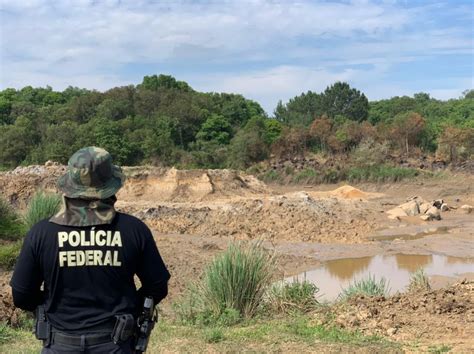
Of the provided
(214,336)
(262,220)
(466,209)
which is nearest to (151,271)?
(214,336)

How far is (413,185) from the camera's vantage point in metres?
34.8

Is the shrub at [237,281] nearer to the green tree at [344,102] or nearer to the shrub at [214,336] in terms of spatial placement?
the shrub at [214,336]

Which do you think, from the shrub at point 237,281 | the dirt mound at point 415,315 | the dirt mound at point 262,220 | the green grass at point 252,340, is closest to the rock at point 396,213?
the dirt mound at point 262,220

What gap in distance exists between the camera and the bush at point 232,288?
314 inches

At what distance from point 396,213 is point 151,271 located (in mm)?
23332

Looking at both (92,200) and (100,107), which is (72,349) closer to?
(92,200)

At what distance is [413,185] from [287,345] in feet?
99.6

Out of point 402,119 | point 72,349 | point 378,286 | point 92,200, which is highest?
point 402,119

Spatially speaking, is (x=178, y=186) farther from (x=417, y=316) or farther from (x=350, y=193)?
(x=417, y=316)

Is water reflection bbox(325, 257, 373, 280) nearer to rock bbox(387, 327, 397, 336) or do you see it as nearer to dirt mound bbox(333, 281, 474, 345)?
dirt mound bbox(333, 281, 474, 345)

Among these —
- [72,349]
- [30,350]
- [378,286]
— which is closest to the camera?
[72,349]

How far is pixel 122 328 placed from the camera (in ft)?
9.82

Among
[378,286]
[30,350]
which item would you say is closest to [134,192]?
[378,286]

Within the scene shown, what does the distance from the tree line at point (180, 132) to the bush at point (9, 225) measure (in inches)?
876
